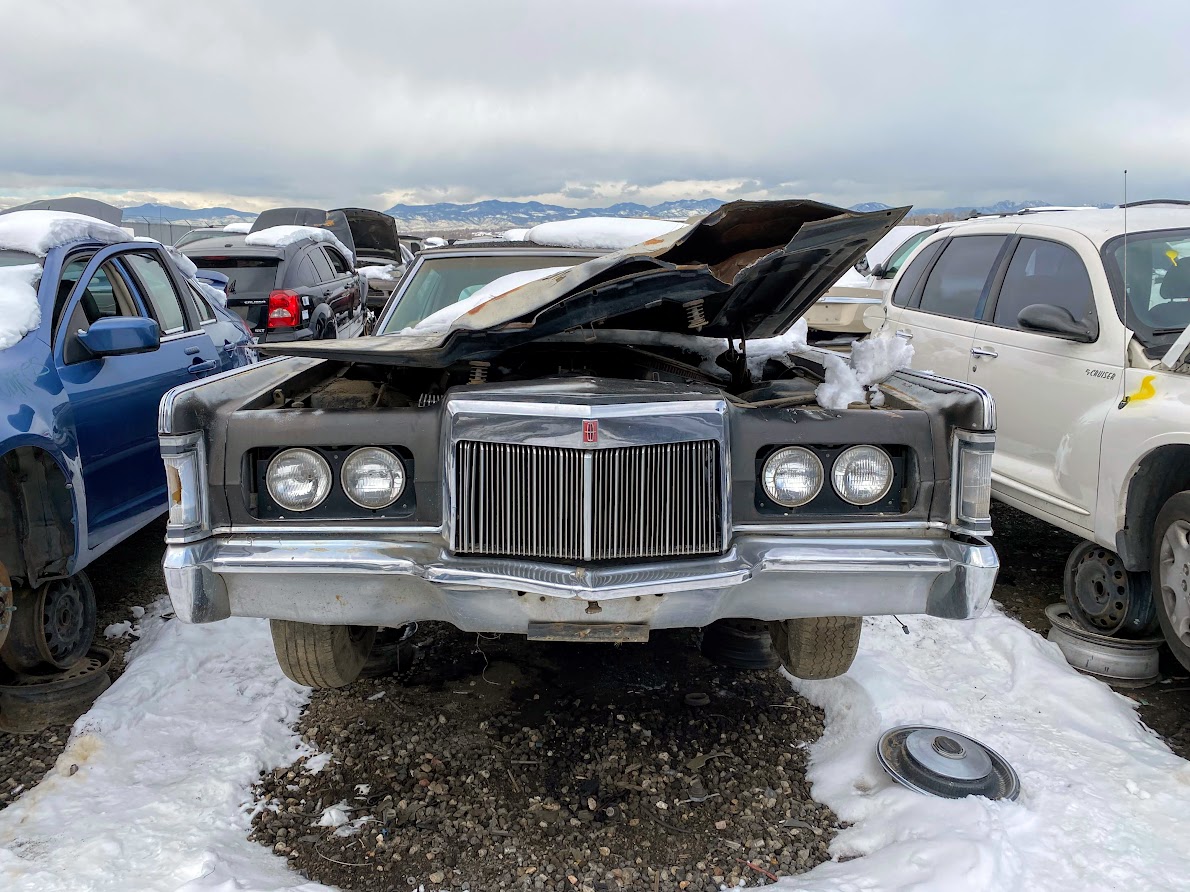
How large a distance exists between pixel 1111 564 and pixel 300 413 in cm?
374

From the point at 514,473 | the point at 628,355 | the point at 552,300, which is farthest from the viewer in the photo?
the point at 628,355

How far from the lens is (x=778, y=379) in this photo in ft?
11.9

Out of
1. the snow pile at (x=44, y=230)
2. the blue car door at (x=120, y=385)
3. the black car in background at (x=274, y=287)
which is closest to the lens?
the blue car door at (x=120, y=385)

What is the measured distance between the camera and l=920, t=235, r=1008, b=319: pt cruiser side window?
5.26 metres

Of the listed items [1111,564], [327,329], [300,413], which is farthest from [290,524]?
[327,329]

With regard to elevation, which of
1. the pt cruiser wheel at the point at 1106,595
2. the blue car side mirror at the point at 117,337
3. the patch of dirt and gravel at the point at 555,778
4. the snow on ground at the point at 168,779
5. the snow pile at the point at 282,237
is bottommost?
the patch of dirt and gravel at the point at 555,778

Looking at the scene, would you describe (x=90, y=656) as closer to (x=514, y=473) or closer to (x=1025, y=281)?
(x=514, y=473)

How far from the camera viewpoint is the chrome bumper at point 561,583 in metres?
2.44

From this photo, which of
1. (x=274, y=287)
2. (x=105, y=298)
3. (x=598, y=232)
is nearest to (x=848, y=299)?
(x=598, y=232)

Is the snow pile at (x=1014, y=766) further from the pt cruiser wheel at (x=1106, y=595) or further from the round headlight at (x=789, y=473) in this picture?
the round headlight at (x=789, y=473)

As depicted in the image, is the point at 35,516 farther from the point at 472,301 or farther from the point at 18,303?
the point at 472,301

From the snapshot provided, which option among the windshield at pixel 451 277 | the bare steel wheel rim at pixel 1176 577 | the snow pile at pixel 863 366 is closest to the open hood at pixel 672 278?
the snow pile at pixel 863 366

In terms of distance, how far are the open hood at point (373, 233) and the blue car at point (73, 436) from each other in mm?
14971

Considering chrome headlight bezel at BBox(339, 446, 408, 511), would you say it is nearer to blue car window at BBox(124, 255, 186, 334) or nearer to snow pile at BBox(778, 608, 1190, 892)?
snow pile at BBox(778, 608, 1190, 892)
